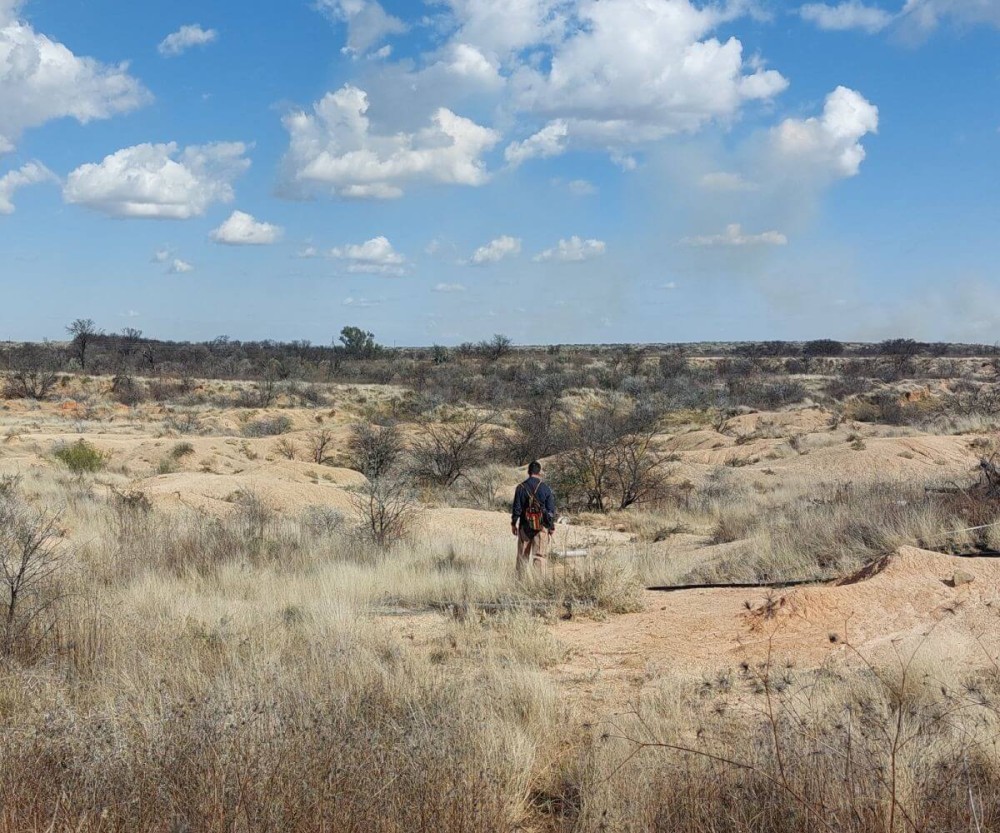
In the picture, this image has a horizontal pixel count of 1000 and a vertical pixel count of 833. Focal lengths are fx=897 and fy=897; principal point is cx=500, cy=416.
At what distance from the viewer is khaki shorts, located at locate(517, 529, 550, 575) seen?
10.8 meters

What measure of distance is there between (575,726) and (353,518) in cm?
1181

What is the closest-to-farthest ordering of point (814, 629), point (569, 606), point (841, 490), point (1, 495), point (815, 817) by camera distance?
point (815, 817) < point (814, 629) < point (569, 606) < point (1, 495) < point (841, 490)

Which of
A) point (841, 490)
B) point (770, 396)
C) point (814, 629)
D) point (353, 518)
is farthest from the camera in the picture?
point (770, 396)

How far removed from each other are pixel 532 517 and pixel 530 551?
48 centimetres

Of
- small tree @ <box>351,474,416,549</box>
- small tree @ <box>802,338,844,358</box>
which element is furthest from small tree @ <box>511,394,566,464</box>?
small tree @ <box>802,338,844,358</box>

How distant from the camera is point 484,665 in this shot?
6797 millimetres

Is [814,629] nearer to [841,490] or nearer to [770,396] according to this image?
[841,490]

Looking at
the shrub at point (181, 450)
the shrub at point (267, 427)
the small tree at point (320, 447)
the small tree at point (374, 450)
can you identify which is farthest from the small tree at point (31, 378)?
the small tree at point (374, 450)

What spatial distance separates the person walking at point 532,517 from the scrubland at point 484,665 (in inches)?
17.3

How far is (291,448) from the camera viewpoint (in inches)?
1241

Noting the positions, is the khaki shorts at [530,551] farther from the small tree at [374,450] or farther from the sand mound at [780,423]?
the sand mound at [780,423]

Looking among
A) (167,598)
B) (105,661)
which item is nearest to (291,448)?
(167,598)

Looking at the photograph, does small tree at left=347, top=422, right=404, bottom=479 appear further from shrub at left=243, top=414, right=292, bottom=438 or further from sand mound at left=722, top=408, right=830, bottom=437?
sand mound at left=722, top=408, right=830, bottom=437

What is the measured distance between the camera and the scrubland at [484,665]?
3.84 meters
